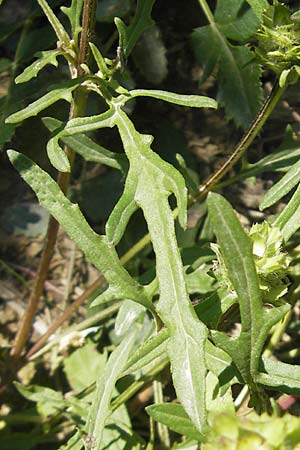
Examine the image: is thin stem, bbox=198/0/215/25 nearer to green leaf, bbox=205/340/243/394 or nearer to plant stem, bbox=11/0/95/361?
plant stem, bbox=11/0/95/361

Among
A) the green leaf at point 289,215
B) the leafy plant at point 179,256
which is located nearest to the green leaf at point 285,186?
the leafy plant at point 179,256

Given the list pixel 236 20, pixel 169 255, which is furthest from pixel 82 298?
pixel 236 20

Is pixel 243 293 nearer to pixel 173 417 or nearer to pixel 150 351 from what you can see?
pixel 150 351

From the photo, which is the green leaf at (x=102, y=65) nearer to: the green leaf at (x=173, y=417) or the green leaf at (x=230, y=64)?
the green leaf at (x=230, y=64)

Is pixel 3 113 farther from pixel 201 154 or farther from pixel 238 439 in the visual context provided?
A: pixel 238 439

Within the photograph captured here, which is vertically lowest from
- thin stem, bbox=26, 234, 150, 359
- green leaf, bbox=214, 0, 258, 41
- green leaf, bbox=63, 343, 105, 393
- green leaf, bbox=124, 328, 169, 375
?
green leaf, bbox=63, 343, 105, 393

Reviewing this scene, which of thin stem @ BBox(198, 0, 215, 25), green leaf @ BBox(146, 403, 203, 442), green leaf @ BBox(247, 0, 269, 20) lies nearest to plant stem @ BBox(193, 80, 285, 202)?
green leaf @ BBox(247, 0, 269, 20)

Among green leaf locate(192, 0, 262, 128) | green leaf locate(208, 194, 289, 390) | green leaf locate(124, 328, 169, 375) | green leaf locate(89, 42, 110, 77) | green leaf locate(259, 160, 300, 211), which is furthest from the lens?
green leaf locate(192, 0, 262, 128)
